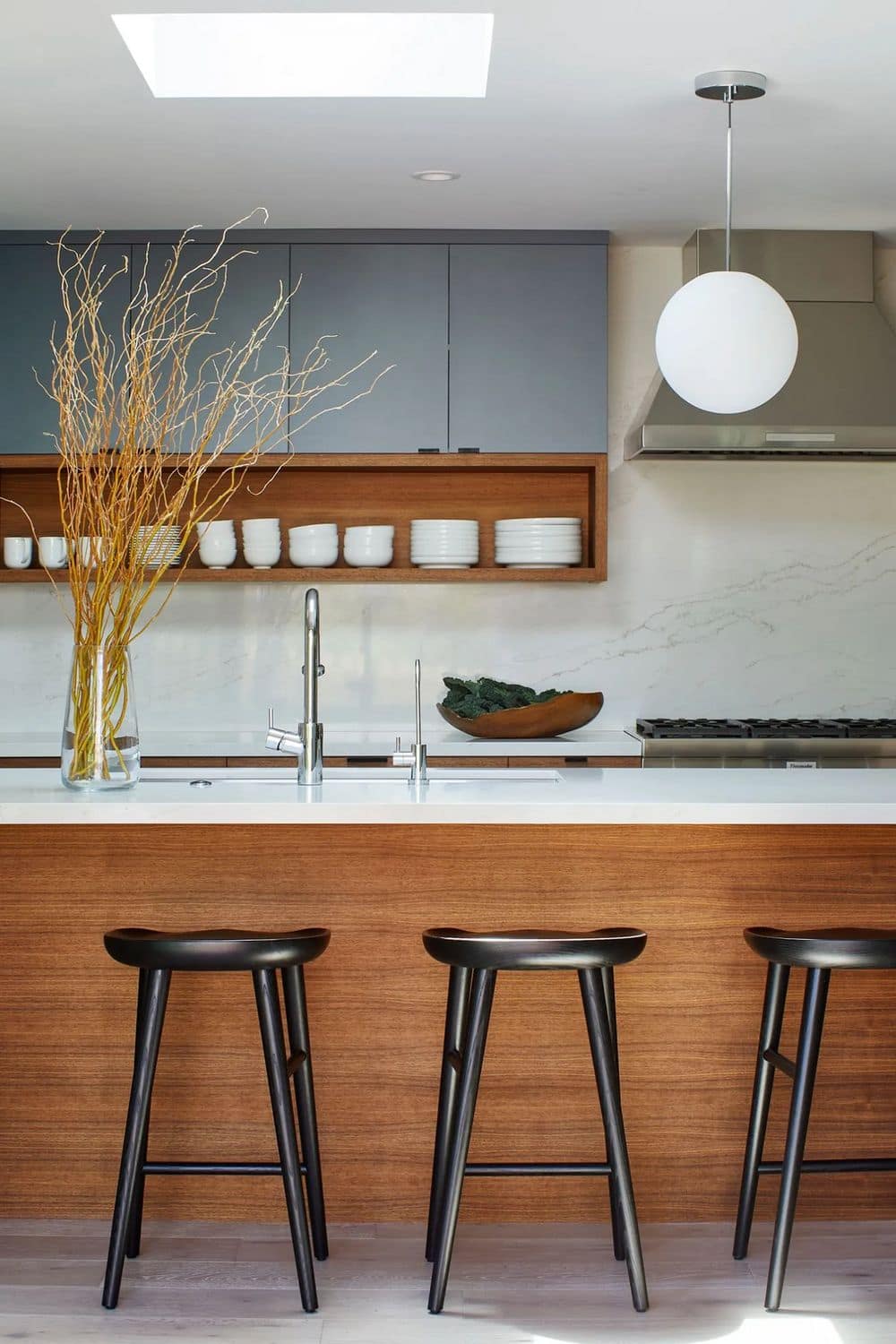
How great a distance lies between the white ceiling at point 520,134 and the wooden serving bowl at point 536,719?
158 cm

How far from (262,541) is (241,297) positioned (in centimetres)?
82

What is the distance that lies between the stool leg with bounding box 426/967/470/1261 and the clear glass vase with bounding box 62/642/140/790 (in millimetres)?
774

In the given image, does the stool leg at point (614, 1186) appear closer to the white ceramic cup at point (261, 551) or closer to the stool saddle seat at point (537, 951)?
the stool saddle seat at point (537, 951)

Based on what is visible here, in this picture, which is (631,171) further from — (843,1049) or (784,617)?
(843,1049)

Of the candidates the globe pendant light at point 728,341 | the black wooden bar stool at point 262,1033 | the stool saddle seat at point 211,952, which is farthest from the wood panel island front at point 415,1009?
the globe pendant light at point 728,341

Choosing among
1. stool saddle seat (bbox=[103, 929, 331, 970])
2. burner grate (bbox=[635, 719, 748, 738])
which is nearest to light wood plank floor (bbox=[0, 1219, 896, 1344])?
stool saddle seat (bbox=[103, 929, 331, 970])

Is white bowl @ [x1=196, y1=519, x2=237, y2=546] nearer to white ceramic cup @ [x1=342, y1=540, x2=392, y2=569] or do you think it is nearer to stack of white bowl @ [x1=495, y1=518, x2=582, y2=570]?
white ceramic cup @ [x1=342, y1=540, x2=392, y2=569]

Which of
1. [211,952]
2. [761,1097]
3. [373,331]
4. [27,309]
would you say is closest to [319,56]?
[373,331]

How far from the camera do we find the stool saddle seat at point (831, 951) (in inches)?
92.1

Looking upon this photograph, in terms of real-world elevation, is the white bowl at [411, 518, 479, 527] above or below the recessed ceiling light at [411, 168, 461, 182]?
below

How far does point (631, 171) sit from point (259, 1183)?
9.65ft

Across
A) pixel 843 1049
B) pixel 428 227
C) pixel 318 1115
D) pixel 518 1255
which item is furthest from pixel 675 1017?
pixel 428 227

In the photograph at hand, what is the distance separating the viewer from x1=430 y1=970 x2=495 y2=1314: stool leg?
2363 millimetres

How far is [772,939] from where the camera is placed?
7.91 ft
